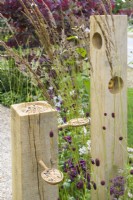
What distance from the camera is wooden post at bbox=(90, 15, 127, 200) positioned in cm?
261

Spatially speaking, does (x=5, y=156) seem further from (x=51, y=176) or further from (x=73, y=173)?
(x=51, y=176)

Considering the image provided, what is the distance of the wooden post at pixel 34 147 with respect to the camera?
77.2 inches

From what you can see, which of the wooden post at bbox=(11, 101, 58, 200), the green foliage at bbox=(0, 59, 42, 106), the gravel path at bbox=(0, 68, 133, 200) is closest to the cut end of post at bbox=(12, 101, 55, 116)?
the wooden post at bbox=(11, 101, 58, 200)

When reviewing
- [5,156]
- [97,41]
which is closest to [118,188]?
[97,41]

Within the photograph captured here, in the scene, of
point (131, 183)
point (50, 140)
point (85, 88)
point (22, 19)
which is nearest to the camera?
point (50, 140)

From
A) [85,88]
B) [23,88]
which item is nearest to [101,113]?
[85,88]

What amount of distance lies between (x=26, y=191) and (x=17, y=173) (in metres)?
0.10

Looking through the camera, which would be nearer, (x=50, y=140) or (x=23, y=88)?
(x=50, y=140)

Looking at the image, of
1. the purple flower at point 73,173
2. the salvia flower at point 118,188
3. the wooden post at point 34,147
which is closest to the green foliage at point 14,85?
the purple flower at point 73,173

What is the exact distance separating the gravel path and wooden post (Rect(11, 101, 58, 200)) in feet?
3.77

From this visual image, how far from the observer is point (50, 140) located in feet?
6.56

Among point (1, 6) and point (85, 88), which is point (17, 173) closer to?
point (85, 88)

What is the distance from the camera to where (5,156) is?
3.92 meters

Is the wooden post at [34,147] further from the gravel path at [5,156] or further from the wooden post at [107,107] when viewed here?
the gravel path at [5,156]
